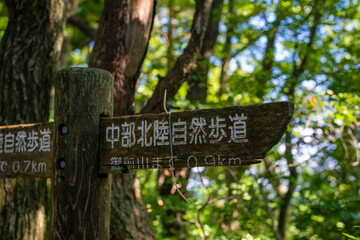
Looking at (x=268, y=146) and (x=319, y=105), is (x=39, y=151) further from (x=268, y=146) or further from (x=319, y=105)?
(x=319, y=105)

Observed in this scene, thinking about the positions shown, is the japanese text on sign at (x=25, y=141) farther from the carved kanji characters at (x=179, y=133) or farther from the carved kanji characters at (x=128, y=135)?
the carved kanji characters at (x=179, y=133)

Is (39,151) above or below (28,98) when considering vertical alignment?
below

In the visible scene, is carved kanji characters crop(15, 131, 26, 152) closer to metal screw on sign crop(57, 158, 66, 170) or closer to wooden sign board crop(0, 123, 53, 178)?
wooden sign board crop(0, 123, 53, 178)

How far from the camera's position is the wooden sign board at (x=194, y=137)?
1565mm

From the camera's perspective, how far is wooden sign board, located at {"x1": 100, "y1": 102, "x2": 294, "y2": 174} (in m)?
1.57

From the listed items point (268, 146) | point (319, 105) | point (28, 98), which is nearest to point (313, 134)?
point (319, 105)

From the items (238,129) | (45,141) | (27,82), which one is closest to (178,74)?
(27,82)

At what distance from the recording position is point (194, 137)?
172cm

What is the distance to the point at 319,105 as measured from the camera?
4.02 meters

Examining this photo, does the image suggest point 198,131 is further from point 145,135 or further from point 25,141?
point 25,141

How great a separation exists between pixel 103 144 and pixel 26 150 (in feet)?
1.94

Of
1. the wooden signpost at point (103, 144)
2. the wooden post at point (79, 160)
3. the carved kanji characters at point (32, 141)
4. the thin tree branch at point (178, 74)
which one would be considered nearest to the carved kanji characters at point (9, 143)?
the carved kanji characters at point (32, 141)

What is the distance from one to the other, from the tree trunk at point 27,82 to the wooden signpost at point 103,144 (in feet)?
4.40

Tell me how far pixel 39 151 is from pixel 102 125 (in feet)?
1.61
